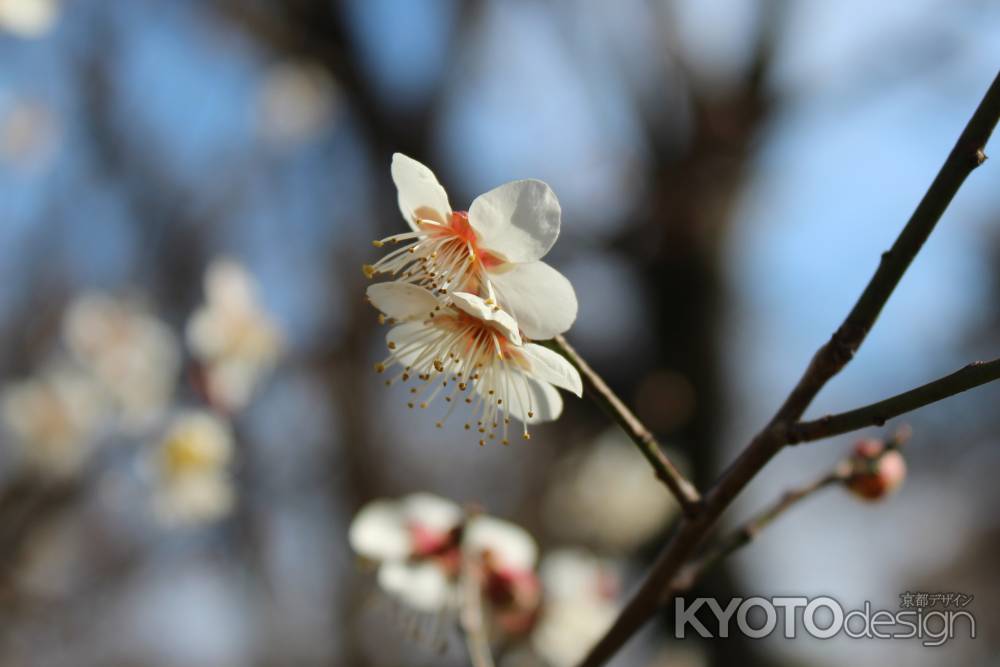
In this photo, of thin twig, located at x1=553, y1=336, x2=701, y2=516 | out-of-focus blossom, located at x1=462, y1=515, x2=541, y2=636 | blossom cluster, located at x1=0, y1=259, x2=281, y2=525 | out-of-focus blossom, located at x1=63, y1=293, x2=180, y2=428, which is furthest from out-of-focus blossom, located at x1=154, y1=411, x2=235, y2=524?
thin twig, located at x1=553, y1=336, x2=701, y2=516

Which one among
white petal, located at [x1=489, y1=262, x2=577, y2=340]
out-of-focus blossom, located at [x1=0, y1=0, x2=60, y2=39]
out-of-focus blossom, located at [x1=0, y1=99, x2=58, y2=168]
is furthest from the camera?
out-of-focus blossom, located at [x1=0, y1=99, x2=58, y2=168]

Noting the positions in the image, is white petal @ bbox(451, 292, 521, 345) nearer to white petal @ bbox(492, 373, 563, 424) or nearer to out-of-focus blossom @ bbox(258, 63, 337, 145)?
white petal @ bbox(492, 373, 563, 424)

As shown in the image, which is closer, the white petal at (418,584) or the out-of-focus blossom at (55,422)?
the white petal at (418,584)

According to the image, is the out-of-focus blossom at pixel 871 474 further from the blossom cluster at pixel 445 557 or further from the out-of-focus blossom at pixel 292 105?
the out-of-focus blossom at pixel 292 105

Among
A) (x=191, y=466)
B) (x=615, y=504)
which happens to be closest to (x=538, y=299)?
(x=191, y=466)

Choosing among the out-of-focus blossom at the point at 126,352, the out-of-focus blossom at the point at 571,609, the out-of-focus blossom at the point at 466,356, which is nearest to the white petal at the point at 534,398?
the out-of-focus blossom at the point at 466,356

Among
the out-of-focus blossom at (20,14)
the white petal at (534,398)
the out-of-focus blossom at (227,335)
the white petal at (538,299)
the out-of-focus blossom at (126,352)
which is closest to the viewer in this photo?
the white petal at (538,299)

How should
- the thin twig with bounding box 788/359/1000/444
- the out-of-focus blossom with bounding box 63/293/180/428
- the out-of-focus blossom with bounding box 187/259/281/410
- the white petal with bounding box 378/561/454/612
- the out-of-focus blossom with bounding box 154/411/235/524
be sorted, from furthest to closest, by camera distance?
the out-of-focus blossom with bounding box 63/293/180/428, the out-of-focus blossom with bounding box 154/411/235/524, the out-of-focus blossom with bounding box 187/259/281/410, the white petal with bounding box 378/561/454/612, the thin twig with bounding box 788/359/1000/444
